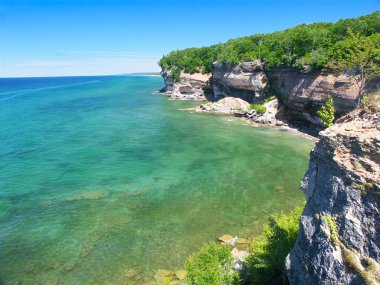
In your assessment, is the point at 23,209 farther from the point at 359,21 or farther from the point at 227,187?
the point at 359,21

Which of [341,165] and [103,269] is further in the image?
[103,269]

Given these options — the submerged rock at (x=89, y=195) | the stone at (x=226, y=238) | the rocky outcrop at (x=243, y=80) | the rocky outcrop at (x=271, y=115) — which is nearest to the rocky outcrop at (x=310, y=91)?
the rocky outcrop at (x=271, y=115)

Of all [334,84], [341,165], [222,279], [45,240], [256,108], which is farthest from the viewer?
[256,108]

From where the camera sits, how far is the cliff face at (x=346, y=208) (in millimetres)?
9688

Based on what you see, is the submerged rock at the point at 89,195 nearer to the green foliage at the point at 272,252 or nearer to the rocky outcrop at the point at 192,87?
the green foliage at the point at 272,252

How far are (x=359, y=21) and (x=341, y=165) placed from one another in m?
49.0

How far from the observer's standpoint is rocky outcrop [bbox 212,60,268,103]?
68250 millimetres

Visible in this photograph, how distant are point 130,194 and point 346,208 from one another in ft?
78.3

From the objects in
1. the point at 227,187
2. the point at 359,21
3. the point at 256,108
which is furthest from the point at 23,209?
the point at 359,21

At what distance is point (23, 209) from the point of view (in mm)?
28562

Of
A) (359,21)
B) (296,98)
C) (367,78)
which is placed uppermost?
(359,21)

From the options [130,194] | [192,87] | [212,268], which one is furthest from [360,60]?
[192,87]

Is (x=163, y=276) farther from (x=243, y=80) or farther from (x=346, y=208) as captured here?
(x=243, y=80)

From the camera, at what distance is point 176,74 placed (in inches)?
4126
